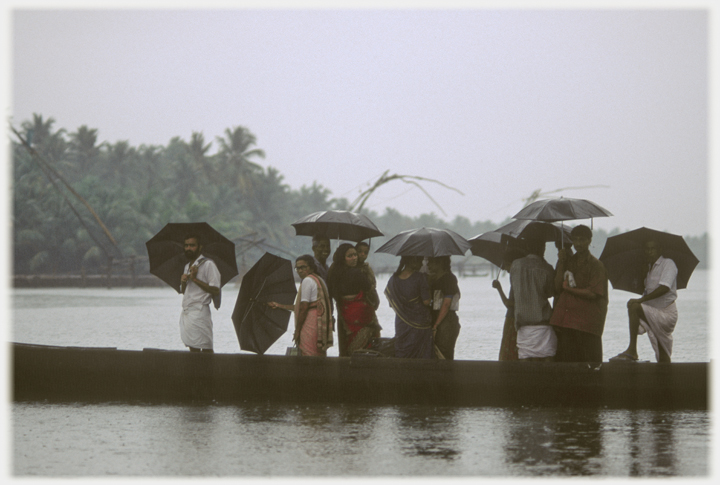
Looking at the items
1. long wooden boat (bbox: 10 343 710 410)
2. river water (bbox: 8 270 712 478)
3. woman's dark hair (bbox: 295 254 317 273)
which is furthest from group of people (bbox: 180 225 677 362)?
river water (bbox: 8 270 712 478)

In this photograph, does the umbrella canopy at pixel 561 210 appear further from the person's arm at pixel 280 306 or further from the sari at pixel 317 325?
the person's arm at pixel 280 306

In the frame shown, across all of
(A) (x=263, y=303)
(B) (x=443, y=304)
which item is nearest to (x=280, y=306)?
(A) (x=263, y=303)

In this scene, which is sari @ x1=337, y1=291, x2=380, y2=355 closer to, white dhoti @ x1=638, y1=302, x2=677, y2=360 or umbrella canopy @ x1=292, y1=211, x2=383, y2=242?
umbrella canopy @ x1=292, y1=211, x2=383, y2=242

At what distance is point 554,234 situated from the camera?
24.7ft

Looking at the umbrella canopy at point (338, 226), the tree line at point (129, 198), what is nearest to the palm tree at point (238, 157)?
the tree line at point (129, 198)

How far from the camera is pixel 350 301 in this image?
23.9 ft

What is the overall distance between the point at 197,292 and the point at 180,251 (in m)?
0.61

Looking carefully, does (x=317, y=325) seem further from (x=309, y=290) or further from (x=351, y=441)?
(x=351, y=441)

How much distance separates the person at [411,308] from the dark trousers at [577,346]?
1.16 m

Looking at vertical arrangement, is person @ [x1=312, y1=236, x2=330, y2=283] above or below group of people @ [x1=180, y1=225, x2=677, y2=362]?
above

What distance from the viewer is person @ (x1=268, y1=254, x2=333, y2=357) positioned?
23.3 ft

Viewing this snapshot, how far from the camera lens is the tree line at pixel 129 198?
47.9 meters

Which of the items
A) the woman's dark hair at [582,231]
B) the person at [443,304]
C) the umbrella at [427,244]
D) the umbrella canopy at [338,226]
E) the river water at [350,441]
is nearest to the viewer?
the river water at [350,441]

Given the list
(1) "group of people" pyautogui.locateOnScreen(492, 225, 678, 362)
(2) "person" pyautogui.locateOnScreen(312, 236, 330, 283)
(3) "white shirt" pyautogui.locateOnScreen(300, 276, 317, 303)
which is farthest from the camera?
(2) "person" pyautogui.locateOnScreen(312, 236, 330, 283)
